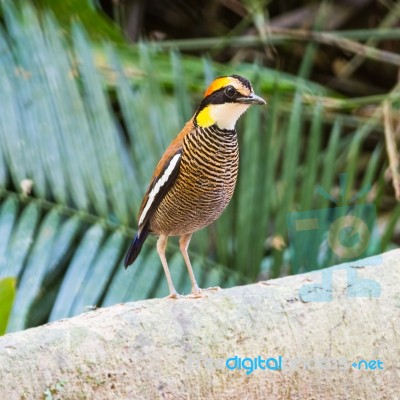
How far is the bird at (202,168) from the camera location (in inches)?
92.4

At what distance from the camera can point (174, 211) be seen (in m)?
2.62

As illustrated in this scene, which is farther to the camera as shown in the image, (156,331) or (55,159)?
(55,159)

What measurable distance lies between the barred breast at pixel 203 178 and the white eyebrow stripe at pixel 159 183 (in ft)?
0.08

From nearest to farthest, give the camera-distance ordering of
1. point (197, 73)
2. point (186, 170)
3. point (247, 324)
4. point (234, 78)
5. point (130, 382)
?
point (130, 382)
point (247, 324)
point (234, 78)
point (186, 170)
point (197, 73)

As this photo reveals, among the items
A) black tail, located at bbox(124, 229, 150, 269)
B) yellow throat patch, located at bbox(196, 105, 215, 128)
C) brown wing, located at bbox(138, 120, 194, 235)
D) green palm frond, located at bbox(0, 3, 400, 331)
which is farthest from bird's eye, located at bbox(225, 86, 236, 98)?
green palm frond, located at bbox(0, 3, 400, 331)

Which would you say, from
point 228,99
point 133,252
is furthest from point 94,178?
point 228,99

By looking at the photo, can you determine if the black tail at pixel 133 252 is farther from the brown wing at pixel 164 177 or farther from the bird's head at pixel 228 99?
the bird's head at pixel 228 99

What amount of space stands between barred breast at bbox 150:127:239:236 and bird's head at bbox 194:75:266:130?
46 millimetres

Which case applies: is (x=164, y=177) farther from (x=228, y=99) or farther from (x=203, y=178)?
(x=228, y=99)

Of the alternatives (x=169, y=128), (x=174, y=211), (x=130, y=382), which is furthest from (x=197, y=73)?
(x=130, y=382)

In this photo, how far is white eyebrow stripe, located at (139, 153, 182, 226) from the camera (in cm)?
254

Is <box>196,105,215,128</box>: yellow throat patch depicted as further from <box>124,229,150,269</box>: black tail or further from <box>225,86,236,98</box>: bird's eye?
<box>124,229,150,269</box>: black tail

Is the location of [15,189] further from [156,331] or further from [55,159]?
[156,331]

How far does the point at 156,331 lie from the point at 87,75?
1.85 meters
